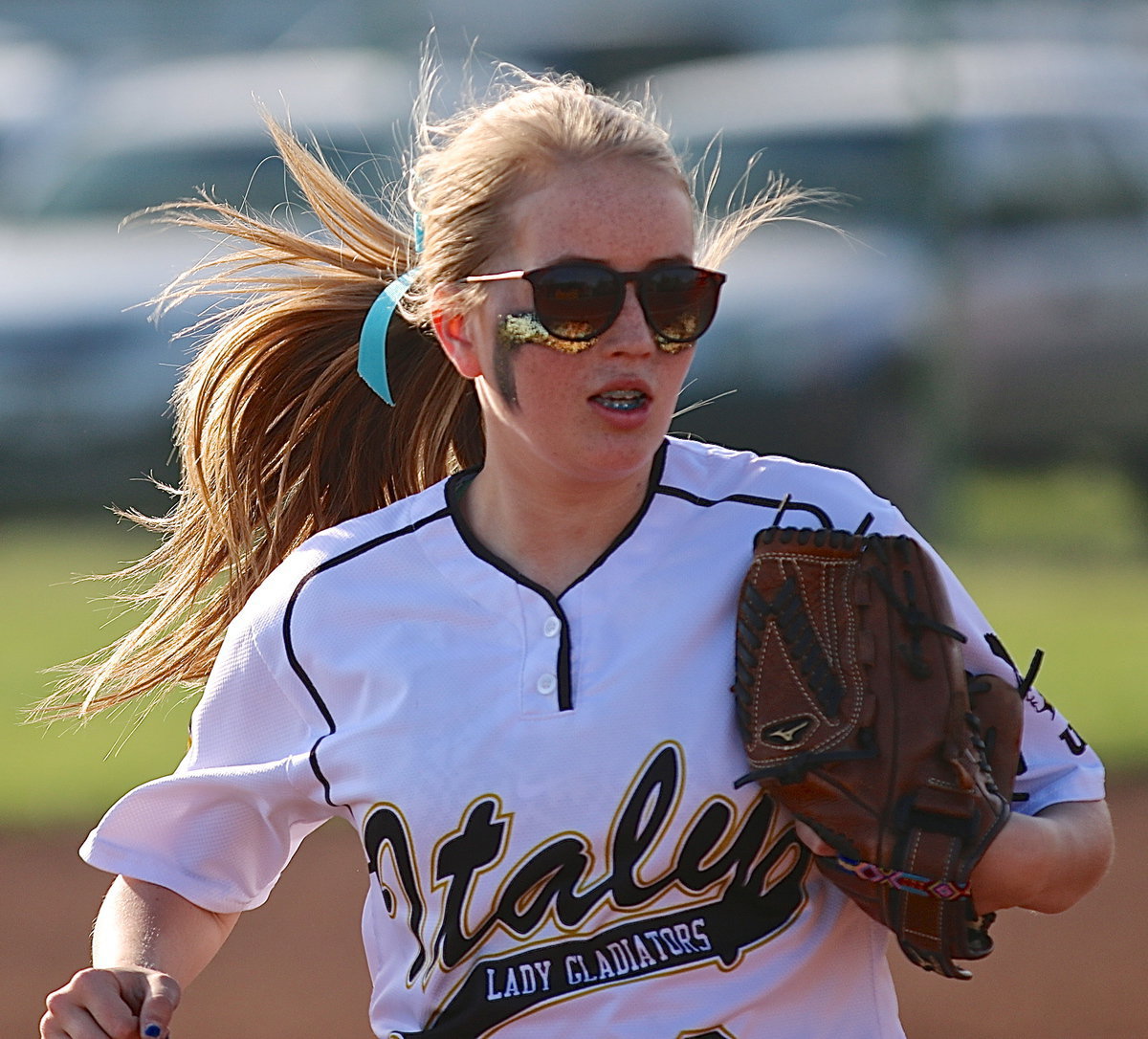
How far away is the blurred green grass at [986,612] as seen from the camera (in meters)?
6.11

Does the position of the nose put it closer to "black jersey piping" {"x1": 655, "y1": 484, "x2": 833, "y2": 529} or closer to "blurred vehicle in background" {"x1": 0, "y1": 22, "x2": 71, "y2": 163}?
"black jersey piping" {"x1": 655, "y1": 484, "x2": 833, "y2": 529}

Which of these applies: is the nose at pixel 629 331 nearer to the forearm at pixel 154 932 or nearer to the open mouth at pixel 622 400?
the open mouth at pixel 622 400

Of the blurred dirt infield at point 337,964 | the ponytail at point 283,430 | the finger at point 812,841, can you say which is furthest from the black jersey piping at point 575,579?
the blurred dirt infield at point 337,964

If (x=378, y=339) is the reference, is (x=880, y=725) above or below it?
below

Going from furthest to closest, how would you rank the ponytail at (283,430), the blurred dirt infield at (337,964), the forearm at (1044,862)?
1. the blurred dirt infield at (337,964)
2. the ponytail at (283,430)
3. the forearm at (1044,862)

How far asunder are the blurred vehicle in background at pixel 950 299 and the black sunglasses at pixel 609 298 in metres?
7.22

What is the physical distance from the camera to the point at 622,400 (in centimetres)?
198

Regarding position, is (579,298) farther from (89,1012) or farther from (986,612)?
(986,612)

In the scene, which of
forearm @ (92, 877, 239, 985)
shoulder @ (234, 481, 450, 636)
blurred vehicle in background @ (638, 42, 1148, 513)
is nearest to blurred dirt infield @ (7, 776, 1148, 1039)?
forearm @ (92, 877, 239, 985)

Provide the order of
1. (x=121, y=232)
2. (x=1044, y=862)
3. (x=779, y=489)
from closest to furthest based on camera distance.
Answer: (x=1044, y=862) < (x=779, y=489) < (x=121, y=232)

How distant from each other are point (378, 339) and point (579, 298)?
20.4 inches

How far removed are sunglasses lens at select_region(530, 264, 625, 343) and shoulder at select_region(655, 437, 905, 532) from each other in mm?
224

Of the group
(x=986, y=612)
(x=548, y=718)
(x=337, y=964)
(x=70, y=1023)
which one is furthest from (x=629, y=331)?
(x=986, y=612)

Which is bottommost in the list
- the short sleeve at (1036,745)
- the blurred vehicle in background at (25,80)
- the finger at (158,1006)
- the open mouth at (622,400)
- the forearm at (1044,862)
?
the finger at (158,1006)
